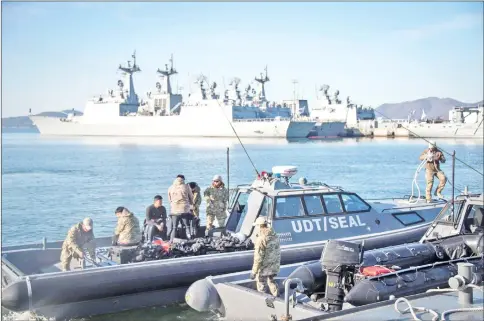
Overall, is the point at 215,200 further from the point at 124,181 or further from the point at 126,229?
the point at 124,181

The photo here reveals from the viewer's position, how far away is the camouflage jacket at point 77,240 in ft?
31.5

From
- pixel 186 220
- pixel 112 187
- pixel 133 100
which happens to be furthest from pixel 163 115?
pixel 186 220

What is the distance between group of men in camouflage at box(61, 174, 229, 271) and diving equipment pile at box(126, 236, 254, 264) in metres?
0.39

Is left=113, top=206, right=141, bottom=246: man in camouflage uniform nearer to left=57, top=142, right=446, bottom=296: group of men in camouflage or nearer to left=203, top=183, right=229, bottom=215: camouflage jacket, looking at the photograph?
left=57, top=142, right=446, bottom=296: group of men in camouflage

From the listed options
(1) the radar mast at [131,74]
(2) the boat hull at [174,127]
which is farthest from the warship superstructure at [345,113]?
(1) the radar mast at [131,74]

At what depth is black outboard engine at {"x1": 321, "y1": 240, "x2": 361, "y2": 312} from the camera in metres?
7.65

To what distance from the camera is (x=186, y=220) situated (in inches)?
433

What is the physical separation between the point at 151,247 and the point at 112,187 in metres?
21.3

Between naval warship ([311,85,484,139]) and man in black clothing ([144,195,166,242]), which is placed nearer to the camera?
man in black clothing ([144,195,166,242])

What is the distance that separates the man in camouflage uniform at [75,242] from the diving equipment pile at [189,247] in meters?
0.86

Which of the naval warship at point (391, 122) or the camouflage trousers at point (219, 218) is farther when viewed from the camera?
the naval warship at point (391, 122)

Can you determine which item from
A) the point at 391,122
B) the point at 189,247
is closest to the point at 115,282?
the point at 189,247

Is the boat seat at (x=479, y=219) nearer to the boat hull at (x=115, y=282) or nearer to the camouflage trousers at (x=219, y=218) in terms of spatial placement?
the boat hull at (x=115, y=282)

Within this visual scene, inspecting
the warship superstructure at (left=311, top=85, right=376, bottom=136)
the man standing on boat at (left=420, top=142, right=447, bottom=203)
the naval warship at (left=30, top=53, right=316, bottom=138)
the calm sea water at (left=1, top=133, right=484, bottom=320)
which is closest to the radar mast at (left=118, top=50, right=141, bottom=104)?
the naval warship at (left=30, top=53, right=316, bottom=138)
